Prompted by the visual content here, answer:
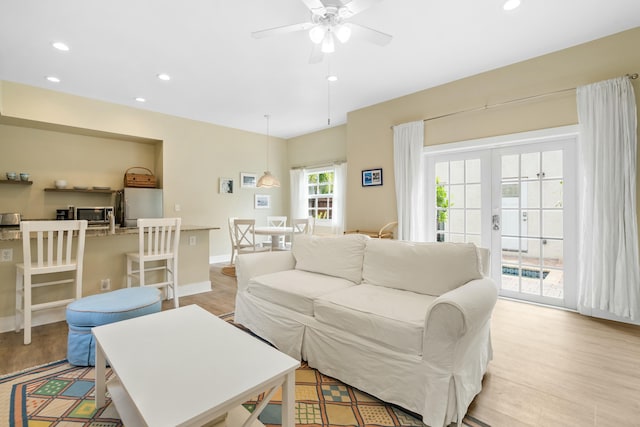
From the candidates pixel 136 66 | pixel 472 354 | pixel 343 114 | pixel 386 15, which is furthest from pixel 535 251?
pixel 136 66

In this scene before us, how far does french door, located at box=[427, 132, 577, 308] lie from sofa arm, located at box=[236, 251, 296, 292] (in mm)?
2439

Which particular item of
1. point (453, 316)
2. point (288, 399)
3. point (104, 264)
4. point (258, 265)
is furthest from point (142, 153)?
point (453, 316)

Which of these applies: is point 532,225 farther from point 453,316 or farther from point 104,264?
point 104,264

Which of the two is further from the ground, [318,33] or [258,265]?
[318,33]

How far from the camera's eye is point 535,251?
346 centimetres

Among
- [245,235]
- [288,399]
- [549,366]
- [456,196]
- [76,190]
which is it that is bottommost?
[549,366]

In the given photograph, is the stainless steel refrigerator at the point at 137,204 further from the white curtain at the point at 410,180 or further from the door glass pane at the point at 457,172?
the door glass pane at the point at 457,172

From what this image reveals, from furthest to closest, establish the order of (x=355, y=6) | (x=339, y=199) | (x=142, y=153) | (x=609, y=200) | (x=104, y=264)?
(x=339, y=199), (x=142, y=153), (x=104, y=264), (x=609, y=200), (x=355, y=6)

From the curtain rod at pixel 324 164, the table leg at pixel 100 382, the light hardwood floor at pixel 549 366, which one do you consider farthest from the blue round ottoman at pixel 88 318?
the curtain rod at pixel 324 164

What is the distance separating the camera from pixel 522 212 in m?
3.54

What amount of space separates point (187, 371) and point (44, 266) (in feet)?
7.56

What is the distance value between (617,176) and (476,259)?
82.0 inches

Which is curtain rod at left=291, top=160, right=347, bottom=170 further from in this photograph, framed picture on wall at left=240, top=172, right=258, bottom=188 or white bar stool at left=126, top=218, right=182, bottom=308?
white bar stool at left=126, top=218, right=182, bottom=308

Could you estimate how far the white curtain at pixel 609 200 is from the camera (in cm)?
278
